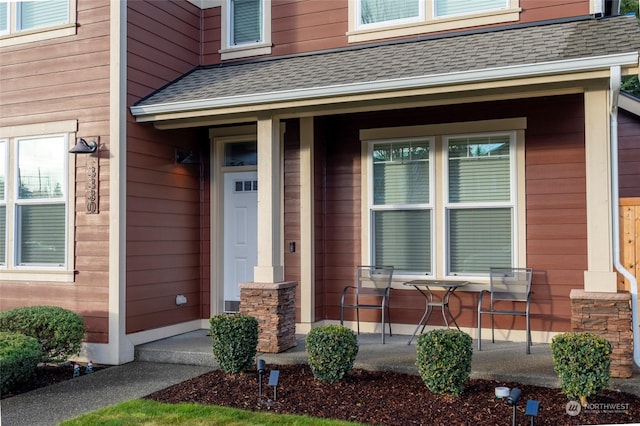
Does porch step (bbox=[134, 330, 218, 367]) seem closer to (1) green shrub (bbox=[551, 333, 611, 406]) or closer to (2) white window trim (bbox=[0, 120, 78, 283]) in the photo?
(2) white window trim (bbox=[0, 120, 78, 283])

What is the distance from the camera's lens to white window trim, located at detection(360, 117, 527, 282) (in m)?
6.14

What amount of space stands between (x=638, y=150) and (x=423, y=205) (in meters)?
2.58

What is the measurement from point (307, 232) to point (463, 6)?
119 inches

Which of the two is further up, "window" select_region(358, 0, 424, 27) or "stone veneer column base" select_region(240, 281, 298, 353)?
"window" select_region(358, 0, 424, 27)

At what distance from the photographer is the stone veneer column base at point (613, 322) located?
15.1ft

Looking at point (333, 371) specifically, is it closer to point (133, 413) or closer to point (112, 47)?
point (133, 413)

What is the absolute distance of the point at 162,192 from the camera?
6.72m

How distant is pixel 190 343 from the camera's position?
20.7ft

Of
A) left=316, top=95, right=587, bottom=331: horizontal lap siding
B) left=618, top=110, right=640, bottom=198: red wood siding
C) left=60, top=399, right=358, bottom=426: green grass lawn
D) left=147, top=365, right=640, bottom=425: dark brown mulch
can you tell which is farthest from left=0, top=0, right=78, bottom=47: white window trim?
left=618, top=110, right=640, bottom=198: red wood siding

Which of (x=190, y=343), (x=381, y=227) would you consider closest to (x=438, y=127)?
(x=381, y=227)

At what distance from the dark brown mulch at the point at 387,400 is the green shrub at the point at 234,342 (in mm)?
110

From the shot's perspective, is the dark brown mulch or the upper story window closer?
the dark brown mulch

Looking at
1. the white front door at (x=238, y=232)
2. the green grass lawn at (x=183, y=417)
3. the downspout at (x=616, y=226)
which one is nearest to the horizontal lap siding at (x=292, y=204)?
the white front door at (x=238, y=232)

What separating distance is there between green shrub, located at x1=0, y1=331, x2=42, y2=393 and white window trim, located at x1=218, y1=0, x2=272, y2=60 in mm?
4045
